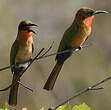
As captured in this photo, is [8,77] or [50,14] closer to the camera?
[8,77]

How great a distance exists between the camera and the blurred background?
38.8ft

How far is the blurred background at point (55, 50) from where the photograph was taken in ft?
38.8

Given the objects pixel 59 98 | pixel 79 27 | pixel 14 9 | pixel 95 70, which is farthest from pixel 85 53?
pixel 79 27

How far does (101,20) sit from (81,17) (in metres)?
9.23

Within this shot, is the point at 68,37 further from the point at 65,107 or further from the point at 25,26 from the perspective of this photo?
the point at 65,107

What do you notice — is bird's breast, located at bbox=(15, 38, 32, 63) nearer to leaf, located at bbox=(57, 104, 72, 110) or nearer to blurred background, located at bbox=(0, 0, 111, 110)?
leaf, located at bbox=(57, 104, 72, 110)

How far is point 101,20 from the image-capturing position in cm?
1424

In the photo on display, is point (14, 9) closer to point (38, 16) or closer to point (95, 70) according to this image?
point (38, 16)

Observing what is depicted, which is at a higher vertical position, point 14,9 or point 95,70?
point 14,9

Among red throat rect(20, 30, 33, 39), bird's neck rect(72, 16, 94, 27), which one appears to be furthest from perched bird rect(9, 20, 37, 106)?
bird's neck rect(72, 16, 94, 27)

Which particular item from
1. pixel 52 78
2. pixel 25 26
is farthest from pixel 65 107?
pixel 25 26

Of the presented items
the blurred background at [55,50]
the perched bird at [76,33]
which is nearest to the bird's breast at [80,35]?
the perched bird at [76,33]

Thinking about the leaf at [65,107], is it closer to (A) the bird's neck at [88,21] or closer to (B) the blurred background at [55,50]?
(A) the bird's neck at [88,21]

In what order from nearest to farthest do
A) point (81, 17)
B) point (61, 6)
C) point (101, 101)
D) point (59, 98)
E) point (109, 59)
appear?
1. point (81, 17)
2. point (59, 98)
3. point (101, 101)
4. point (109, 59)
5. point (61, 6)
